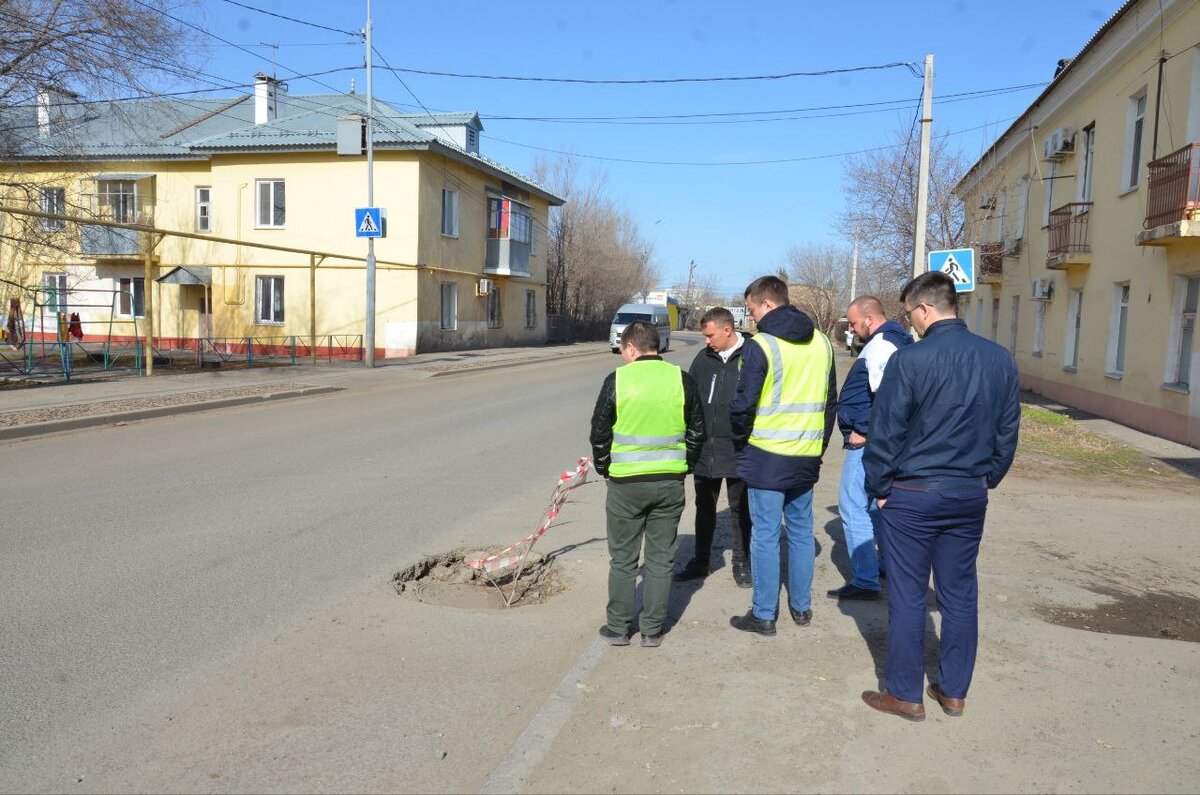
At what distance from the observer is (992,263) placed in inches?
1053

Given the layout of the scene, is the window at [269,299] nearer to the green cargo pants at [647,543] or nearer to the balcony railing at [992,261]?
the balcony railing at [992,261]

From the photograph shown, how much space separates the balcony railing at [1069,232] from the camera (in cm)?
1866

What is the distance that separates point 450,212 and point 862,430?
27960 millimetres

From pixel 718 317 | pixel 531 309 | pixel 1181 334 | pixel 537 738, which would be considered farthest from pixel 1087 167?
pixel 531 309

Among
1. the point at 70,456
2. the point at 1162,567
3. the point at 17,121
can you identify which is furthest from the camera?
the point at 17,121

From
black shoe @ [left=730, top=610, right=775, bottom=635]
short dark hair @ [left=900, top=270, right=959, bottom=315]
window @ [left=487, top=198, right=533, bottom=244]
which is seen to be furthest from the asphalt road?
window @ [left=487, top=198, right=533, bottom=244]

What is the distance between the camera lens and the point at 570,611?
5281 mm

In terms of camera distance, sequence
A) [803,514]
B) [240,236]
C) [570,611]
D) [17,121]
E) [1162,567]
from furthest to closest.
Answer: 1. [240,236]
2. [17,121]
3. [1162,567]
4. [570,611]
5. [803,514]

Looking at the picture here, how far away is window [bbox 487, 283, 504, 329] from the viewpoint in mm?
35875

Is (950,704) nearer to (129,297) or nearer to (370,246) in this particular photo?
(370,246)

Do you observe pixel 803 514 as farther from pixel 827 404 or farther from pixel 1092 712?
pixel 1092 712

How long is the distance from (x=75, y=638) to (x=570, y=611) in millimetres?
2589

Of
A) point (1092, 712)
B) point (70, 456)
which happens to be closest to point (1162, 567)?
point (1092, 712)

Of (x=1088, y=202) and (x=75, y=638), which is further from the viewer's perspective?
(x=1088, y=202)
